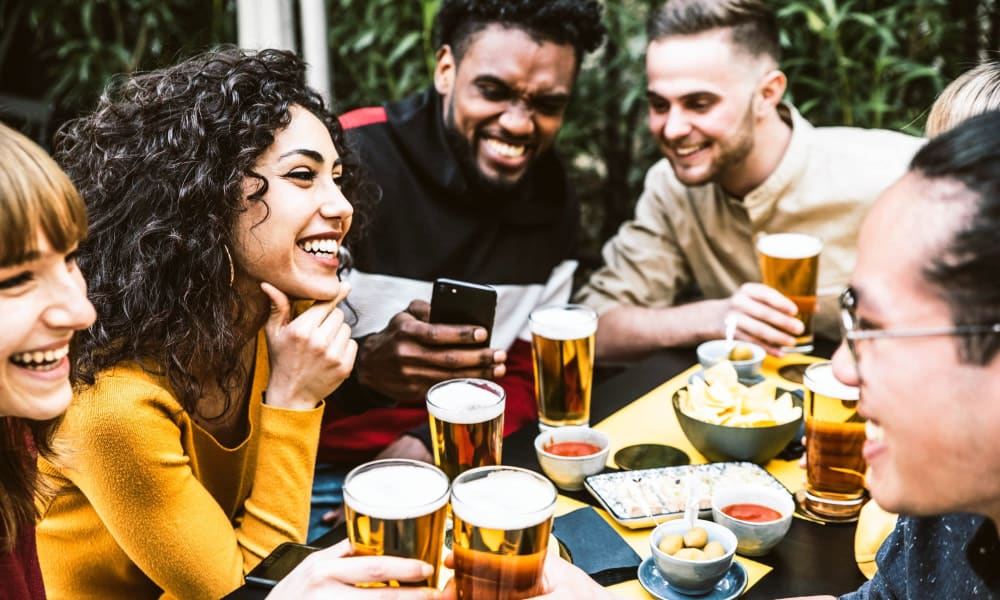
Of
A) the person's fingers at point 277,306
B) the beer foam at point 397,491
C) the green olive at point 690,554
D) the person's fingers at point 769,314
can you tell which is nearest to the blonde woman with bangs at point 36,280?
the beer foam at point 397,491

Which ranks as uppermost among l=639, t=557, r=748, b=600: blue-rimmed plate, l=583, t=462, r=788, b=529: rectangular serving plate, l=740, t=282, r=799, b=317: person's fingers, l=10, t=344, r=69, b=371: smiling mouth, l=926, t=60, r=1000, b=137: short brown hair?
l=926, t=60, r=1000, b=137: short brown hair

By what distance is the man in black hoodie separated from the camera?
2.67m

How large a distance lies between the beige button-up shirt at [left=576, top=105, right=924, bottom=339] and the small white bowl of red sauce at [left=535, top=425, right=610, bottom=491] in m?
1.33

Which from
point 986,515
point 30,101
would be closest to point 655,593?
point 986,515

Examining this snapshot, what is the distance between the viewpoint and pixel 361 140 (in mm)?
2811

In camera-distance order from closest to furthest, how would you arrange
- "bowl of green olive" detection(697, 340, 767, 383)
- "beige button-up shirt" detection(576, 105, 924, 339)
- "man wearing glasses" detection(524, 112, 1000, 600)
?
"man wearing glasses" detection(524, 112, 1000, 600) → "bowl of green olive" detection(697, 340, 767, 383) → "beige button-up shirt" detection(576, 105, 924, 339)

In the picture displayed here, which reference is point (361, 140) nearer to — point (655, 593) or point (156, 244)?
point (156, 244)

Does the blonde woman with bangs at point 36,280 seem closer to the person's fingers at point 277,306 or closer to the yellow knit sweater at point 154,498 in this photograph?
the yellow knit sweater at point 154,498

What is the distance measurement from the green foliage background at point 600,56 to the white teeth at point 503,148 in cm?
118

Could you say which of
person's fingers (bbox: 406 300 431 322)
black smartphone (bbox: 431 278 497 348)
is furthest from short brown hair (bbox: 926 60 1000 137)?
person's fingers (bbox: 406 300 431 322)

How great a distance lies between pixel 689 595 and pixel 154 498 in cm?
93

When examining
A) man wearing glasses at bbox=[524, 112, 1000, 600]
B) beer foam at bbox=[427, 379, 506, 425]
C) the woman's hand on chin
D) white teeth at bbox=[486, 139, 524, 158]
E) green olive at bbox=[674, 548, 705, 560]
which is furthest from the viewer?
white teeth at bbox=[486, 139, 524, 158]

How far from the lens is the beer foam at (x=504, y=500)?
1.15 meters

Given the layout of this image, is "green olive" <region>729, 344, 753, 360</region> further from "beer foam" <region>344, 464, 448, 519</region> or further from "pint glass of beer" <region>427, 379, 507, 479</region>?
"beer foam" <region>344, 464, 448, 519</region>
